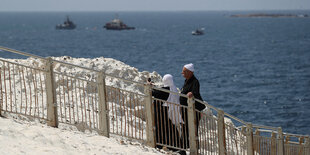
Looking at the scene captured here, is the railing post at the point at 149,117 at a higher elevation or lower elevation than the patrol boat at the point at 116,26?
higher

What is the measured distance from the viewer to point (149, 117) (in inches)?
303

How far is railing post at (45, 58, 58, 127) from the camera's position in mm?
7176

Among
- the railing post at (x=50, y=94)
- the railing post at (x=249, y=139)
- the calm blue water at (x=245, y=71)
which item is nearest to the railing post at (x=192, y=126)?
the railing post at (x=249, y=139)

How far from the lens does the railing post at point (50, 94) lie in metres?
7.18

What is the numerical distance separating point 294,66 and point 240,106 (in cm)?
2407

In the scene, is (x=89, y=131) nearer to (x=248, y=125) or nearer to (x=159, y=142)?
(x=159, y=142)

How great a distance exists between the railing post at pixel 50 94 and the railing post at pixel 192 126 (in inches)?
78.8

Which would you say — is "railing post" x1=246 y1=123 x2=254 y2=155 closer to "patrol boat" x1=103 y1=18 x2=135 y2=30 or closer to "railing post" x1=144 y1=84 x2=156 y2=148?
"railing post" x1=144 y1=84 x2=156 y2=148

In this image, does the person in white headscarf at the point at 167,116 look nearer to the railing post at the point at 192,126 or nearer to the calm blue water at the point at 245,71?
the railing post at the point at 192,126

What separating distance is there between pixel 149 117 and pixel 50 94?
153 cm

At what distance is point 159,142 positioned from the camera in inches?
314

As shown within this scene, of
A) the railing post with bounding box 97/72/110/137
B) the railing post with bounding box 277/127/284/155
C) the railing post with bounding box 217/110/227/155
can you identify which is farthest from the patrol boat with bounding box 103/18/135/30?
the railing post with bounding box 97/72/110/137

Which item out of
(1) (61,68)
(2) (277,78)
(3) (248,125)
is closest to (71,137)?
(3) (248,125)

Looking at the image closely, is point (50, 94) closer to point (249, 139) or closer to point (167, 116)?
point (167, 116)
